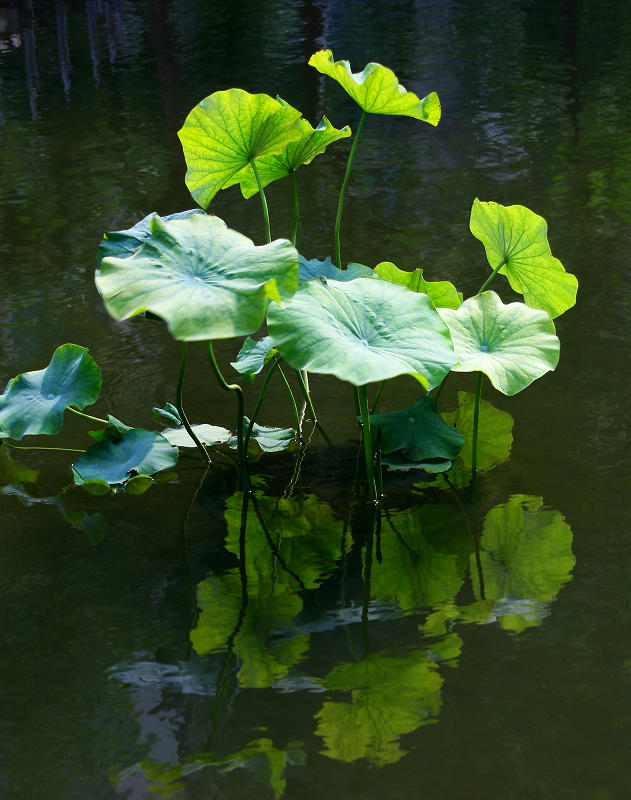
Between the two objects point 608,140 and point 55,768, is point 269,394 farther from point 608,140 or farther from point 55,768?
point 608,140

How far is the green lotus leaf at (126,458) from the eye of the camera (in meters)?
2.31

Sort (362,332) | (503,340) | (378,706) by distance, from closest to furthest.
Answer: (378,706) < (362,332) < (503,340)

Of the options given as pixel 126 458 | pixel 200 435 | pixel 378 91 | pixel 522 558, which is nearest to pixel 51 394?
pixel 126 458

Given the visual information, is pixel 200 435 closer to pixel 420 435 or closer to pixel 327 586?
pixel 420 435

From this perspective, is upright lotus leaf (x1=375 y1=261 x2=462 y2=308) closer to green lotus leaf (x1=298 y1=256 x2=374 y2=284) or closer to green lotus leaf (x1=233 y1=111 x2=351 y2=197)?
green lotus leaf (x1=298 y1=256 x2=374 y2=284)

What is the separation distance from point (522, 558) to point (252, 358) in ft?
2.89

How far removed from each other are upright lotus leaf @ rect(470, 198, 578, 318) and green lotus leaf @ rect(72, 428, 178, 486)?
0.93 meters

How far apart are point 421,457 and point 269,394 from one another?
2.14ft

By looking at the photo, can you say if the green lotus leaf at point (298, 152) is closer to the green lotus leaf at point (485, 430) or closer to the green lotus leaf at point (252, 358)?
the green lotus leaf at point (252, 358)

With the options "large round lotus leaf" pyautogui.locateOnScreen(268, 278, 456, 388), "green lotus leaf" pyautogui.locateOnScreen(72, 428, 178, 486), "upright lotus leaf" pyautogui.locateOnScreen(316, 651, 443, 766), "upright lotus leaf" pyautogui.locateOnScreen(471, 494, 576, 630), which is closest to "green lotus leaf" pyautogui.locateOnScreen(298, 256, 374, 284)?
"large round lotus leaf" pyautogui.locateOnScreen(268, 278, 456, 388)

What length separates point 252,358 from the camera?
2.47 m

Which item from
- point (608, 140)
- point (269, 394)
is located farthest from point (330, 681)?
point (608, 140)

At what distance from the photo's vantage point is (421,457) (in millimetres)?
2336

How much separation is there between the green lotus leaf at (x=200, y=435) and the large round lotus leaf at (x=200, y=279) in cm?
70
